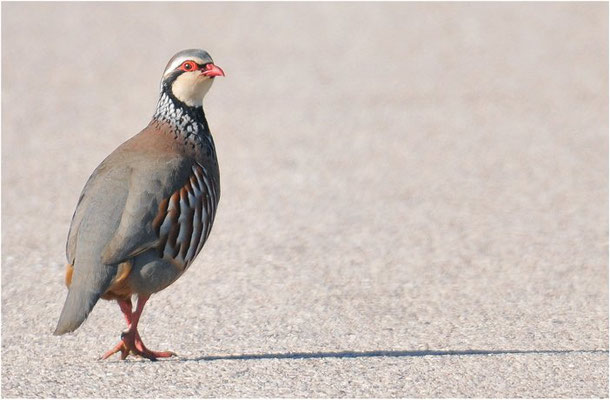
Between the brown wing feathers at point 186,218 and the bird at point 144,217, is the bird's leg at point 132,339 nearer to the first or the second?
the bird at point 144,217

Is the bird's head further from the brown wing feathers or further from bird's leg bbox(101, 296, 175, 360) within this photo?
bird's leg bbox(101, 296, 175, 360)

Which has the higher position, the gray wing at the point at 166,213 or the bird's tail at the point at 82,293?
the gray wing at the point at 166,213

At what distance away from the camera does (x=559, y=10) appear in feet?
64.4

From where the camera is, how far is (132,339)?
238 inches

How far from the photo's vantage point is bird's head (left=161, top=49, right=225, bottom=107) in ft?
20.9

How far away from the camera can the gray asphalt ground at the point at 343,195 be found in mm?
6254

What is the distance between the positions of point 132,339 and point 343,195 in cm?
492

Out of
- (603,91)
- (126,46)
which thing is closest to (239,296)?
(603,91)

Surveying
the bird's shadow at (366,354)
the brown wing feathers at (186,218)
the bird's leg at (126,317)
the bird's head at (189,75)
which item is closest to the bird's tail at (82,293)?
the brown wing feathers at (186,218)

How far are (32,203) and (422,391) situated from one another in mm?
5520

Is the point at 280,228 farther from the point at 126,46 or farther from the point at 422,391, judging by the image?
the point at 126,46

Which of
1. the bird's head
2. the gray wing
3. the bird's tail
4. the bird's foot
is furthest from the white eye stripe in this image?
the bird's foot

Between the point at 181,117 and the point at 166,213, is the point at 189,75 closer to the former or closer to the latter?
the point at 181,117

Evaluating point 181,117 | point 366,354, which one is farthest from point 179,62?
point 366,354
